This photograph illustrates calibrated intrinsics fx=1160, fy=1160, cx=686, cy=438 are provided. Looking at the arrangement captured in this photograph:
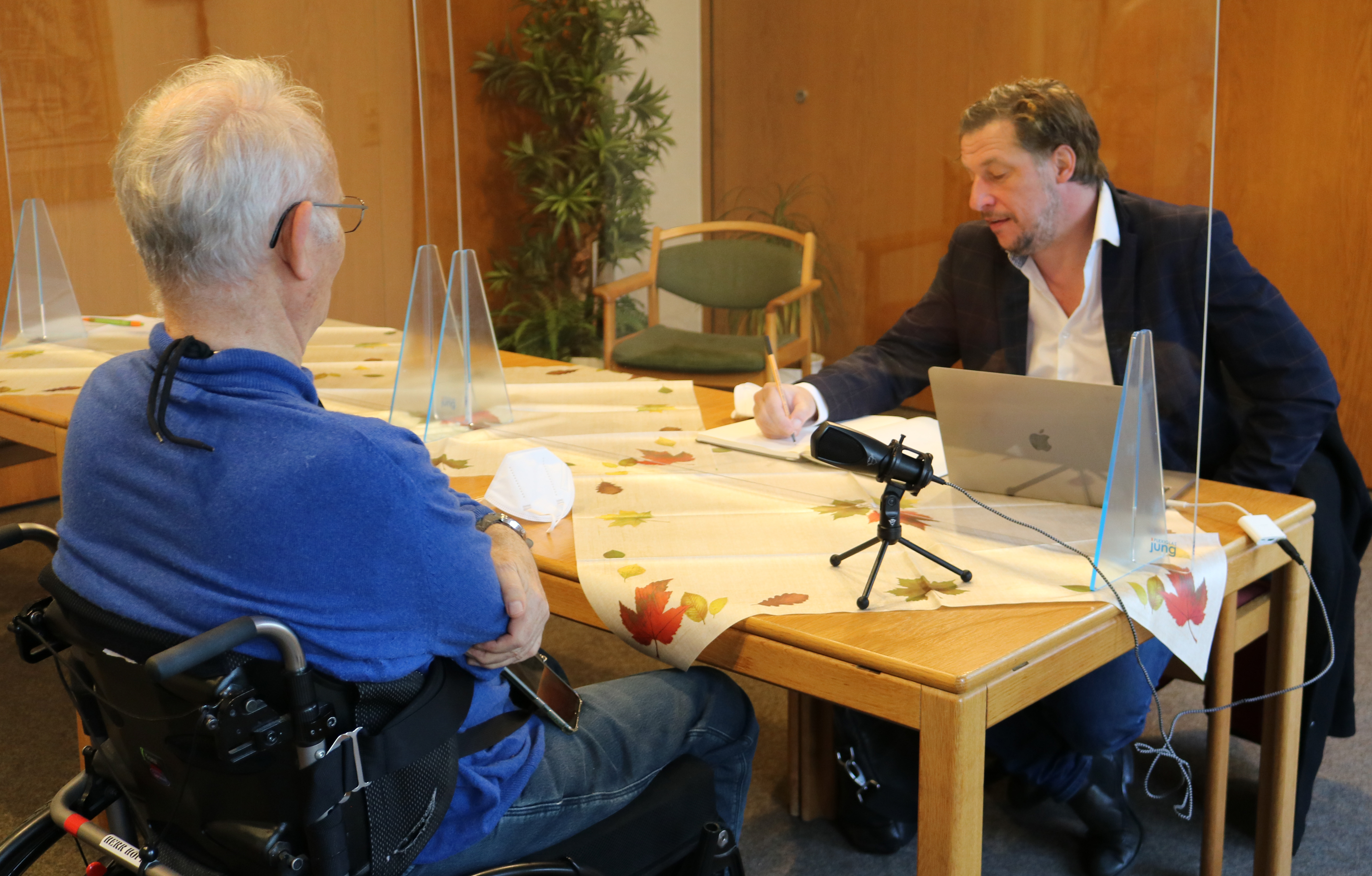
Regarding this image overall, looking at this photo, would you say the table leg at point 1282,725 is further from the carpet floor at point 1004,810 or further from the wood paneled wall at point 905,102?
the wood paneled wall at point 905,102

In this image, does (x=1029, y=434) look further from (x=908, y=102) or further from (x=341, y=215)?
(x=341, y=215)

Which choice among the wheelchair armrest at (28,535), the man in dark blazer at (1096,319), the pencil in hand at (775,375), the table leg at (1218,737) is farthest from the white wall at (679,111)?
the wheelchair armrest at (28,535)

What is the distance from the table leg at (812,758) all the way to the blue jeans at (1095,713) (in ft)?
1.01

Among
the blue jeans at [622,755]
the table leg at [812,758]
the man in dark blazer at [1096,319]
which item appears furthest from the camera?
the table leg at [812,758]

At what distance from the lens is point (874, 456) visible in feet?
4.22

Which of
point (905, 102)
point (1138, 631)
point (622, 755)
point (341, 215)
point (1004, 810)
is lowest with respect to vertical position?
point (1004, 810)

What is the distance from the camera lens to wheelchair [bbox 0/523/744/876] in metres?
0.86

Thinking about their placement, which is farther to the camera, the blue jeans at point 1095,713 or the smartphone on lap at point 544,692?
the blue jeans at point 1095,713

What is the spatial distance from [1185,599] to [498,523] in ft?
2.48

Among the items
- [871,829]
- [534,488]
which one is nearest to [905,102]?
[534,488]

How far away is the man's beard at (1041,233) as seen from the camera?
135cm

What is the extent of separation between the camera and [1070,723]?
1.62m

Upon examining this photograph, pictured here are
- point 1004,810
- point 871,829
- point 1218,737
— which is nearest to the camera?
point 1218,737

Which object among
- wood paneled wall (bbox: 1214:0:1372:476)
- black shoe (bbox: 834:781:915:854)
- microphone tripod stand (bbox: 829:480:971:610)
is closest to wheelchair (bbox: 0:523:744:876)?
microphone tripod stand (bbox: 829:480:971:610)
